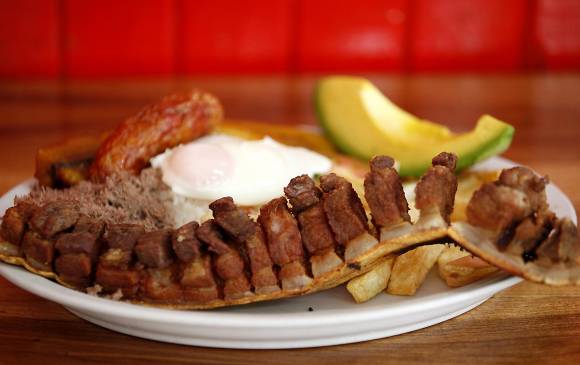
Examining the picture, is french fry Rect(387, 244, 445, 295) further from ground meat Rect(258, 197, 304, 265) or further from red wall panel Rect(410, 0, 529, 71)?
red wall panel Rect(410, 0, 529, 71)

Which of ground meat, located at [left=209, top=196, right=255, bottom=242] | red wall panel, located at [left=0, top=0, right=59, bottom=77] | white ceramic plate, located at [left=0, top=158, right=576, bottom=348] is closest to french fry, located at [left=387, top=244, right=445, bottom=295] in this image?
white ceramic plate, located at [left=0, top=158, right=576, bottom=348]

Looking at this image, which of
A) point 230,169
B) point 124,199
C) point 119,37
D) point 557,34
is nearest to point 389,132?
point 230,169

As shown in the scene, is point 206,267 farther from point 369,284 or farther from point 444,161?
point 444,161

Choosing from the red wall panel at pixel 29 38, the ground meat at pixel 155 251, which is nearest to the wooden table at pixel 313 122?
the ground meat at pixel 155 251

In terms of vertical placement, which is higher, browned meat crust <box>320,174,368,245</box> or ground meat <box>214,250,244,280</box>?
browned meat crust <box>320,174,368,245</box>

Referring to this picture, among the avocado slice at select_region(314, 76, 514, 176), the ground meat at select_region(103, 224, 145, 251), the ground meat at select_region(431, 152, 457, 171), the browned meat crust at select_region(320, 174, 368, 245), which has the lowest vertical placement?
the avocado slice at select_region(314, 76, 514, 176)
